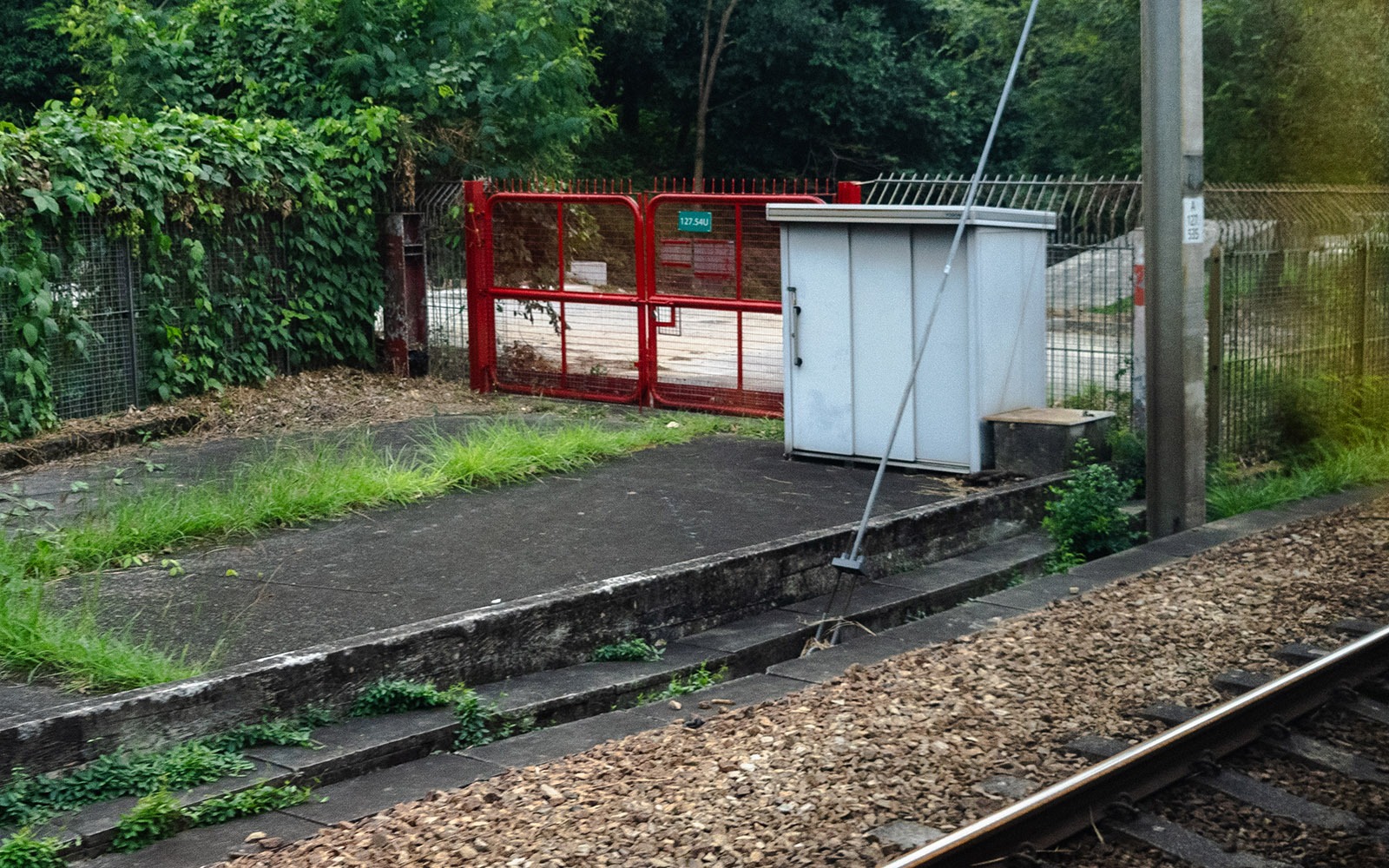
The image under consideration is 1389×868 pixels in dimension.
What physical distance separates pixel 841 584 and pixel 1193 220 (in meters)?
3.52

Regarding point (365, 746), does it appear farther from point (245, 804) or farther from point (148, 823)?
point (148, 823)

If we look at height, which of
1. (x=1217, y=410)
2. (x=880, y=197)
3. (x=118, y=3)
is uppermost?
(x=118, y=3)

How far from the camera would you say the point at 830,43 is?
40875 millimetres

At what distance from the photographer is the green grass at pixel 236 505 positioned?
A: 245 inches

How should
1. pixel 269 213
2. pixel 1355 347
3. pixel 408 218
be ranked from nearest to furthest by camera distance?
1. pixel 1355 347
2. pixel 269 213
3. pixel 408 218

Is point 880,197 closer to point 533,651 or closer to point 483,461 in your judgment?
point 483,461

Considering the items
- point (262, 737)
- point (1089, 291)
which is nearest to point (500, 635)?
point (262, 737)

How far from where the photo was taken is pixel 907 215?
1032 centimetres

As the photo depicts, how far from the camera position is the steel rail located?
15.4 feet

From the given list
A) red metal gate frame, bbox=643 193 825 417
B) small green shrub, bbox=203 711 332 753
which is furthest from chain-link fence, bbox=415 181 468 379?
small green shrub, bbox=203 711 332 753

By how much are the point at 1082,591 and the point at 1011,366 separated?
117 inches

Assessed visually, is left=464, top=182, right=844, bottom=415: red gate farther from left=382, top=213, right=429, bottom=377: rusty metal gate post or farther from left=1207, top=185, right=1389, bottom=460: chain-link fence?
left=1207, top=185, right=1389, bottom=460: chain-link fence

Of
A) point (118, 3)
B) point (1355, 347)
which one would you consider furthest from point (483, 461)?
point (118, 3)

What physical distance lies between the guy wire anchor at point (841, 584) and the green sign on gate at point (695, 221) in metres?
5.36
